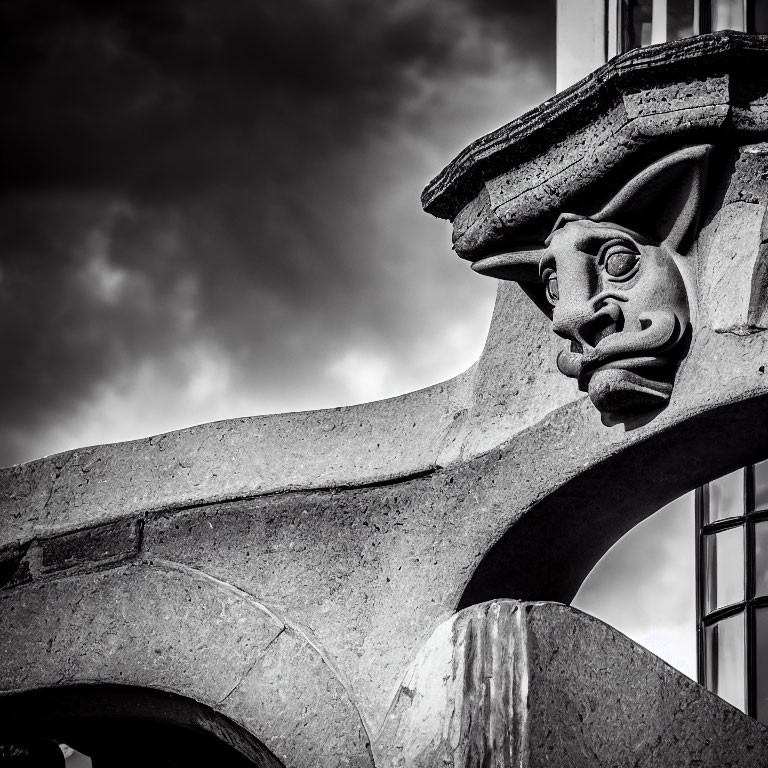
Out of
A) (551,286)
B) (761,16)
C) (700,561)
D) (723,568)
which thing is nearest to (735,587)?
(723,568)

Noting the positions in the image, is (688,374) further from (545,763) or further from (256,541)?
(256,541)

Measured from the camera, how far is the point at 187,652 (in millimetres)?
3572

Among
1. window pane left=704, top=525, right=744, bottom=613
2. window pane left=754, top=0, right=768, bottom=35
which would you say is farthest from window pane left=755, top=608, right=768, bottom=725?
window pane left=754, top=0, right=768, bottom=35

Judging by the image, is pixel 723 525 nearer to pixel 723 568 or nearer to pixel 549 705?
pixel 723 568

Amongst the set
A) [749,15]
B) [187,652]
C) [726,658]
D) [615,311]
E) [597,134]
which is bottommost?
[187,652]

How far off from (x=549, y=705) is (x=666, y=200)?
115 centimetres

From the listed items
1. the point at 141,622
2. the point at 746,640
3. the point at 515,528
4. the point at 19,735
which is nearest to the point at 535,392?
the point at 515,528

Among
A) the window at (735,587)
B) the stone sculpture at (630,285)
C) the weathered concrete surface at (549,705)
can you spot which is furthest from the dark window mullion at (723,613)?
the stone sculpture at (630,285)

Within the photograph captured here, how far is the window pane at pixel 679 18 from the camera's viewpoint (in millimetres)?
5047

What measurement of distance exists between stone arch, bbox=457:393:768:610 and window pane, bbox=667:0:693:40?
2.30 meters

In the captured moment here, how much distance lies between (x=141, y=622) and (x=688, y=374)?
5.08 feet

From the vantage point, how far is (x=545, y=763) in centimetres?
291

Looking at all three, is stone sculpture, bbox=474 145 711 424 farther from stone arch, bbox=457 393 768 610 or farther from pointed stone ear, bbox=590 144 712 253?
stone arch, bbox=457 393 768 610

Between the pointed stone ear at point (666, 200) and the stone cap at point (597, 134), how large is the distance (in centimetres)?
4
